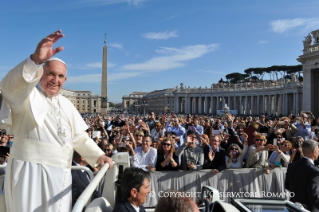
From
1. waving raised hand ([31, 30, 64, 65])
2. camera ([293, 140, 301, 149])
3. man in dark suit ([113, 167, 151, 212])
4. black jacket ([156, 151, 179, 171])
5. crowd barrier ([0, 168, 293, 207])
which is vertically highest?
waving raised hand ([31, 30, 64, 65])

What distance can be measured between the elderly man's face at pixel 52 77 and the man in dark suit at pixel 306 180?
345 cm

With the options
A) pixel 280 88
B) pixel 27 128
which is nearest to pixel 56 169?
pixel 27 128

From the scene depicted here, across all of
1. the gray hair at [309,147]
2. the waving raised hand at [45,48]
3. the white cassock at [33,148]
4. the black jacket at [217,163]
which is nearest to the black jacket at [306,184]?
the gray hair at [309,147]

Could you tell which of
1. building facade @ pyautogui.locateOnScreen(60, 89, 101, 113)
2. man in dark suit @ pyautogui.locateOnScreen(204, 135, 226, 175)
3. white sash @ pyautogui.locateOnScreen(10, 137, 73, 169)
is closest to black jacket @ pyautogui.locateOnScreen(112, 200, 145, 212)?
white sash @ pyautogui.locateOnScreen(10, 137, 73, 169)

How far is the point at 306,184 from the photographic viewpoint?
155 inches

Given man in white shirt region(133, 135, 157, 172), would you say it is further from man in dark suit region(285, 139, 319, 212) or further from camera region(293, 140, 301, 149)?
camera region(293, 140, 301, 149)

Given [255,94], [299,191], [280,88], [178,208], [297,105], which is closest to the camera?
[178,208]

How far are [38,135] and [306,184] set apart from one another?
3525 millimetres

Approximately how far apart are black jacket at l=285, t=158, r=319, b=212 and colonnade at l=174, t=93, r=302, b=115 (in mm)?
44815

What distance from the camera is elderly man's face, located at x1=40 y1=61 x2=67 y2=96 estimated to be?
2.40 meters

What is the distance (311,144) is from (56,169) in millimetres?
3598

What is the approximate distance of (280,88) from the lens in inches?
2219

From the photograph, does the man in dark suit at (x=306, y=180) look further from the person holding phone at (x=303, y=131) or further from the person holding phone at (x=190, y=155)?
the person holding phone at (x=303, y=131)

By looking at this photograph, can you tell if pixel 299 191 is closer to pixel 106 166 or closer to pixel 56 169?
pixel 106 166
